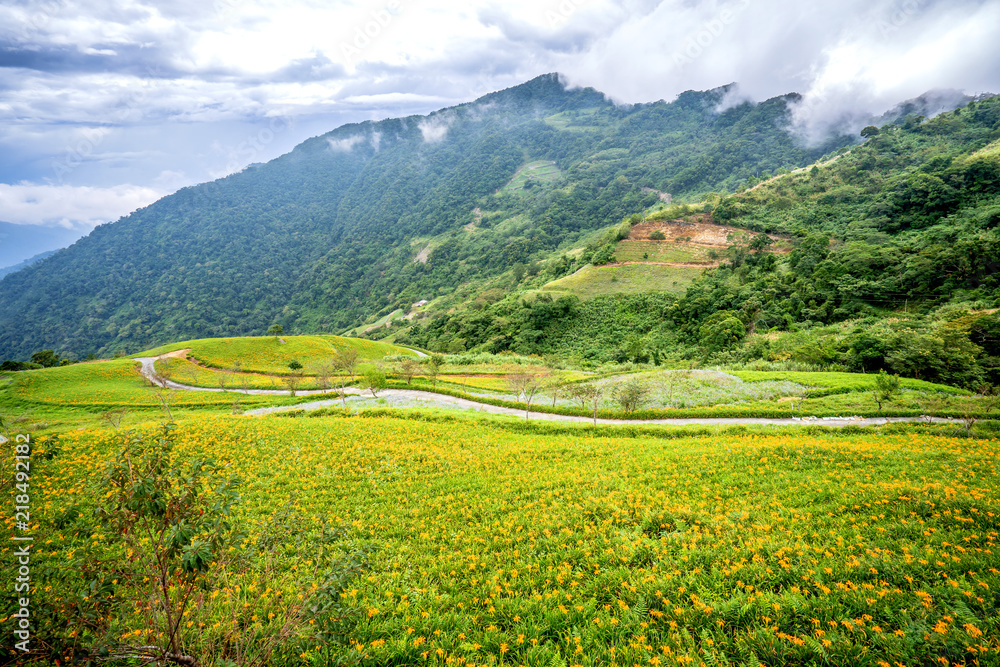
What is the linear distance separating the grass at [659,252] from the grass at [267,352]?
1859 inches

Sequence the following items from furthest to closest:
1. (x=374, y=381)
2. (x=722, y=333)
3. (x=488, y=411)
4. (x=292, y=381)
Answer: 1. (x=722, y=333)
2. (x=292, y=381)
3. (x=374, y=381)
4. (x=488, y=411)

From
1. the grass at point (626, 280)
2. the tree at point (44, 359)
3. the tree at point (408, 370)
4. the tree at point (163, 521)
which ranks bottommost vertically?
the tree at point (408, 370)

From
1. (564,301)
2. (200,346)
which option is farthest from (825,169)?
(200,346)

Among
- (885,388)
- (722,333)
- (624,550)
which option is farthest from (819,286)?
(624,550)

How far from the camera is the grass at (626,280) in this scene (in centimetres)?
6081

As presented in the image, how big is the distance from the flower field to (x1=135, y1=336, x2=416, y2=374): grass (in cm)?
3487

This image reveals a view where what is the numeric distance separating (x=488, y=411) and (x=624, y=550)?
61.2 feet

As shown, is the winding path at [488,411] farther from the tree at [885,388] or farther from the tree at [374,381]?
the tree at [885,388]

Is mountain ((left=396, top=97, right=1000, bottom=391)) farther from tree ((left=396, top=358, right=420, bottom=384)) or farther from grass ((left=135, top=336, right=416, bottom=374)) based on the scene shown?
grass ((left=135, top=336, right=416, bottom=374))

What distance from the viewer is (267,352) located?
50438 millimetres

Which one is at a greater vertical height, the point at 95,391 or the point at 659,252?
the point at 659,252

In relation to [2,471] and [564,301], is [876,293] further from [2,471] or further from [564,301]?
[2,471]

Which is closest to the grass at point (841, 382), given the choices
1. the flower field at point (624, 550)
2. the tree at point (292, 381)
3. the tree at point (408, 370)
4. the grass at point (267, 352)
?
the flower field at point (624, 550)

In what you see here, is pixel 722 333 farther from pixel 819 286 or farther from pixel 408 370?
pixel 408 370
